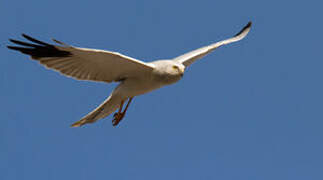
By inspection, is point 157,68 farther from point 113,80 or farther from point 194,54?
point 194,54

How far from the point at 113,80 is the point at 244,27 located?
4.02 metres

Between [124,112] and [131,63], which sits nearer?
[131,63]

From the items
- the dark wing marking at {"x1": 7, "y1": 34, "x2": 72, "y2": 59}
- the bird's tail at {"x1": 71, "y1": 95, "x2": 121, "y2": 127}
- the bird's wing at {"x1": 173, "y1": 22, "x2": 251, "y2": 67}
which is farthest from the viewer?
the bird's wing at {"x1": 173, "y1": 22, "x2": 251, "y2": 67}

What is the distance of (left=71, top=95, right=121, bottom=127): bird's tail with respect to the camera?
30.7 ft

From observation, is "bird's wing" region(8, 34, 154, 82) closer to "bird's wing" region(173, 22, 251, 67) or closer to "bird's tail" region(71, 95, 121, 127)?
"bird's tail" region(71, 95, 121, 127)

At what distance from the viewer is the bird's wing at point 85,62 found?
8148mm

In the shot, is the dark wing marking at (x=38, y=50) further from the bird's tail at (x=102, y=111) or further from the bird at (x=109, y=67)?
the bird's tail at (x=102, y=111)

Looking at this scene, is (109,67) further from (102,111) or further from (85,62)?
(102,111)

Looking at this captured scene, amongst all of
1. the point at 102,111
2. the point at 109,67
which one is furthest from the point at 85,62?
the point at 102,111

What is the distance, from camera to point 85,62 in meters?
8.54

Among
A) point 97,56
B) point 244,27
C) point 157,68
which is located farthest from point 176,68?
point 244,27

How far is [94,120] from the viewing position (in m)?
9.66

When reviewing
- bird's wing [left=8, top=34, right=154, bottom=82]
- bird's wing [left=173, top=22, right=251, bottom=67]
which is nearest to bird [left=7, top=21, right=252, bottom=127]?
bird's wing [left=8, top=34, right=154, bottom=82]

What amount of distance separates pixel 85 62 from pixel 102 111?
1.29m
